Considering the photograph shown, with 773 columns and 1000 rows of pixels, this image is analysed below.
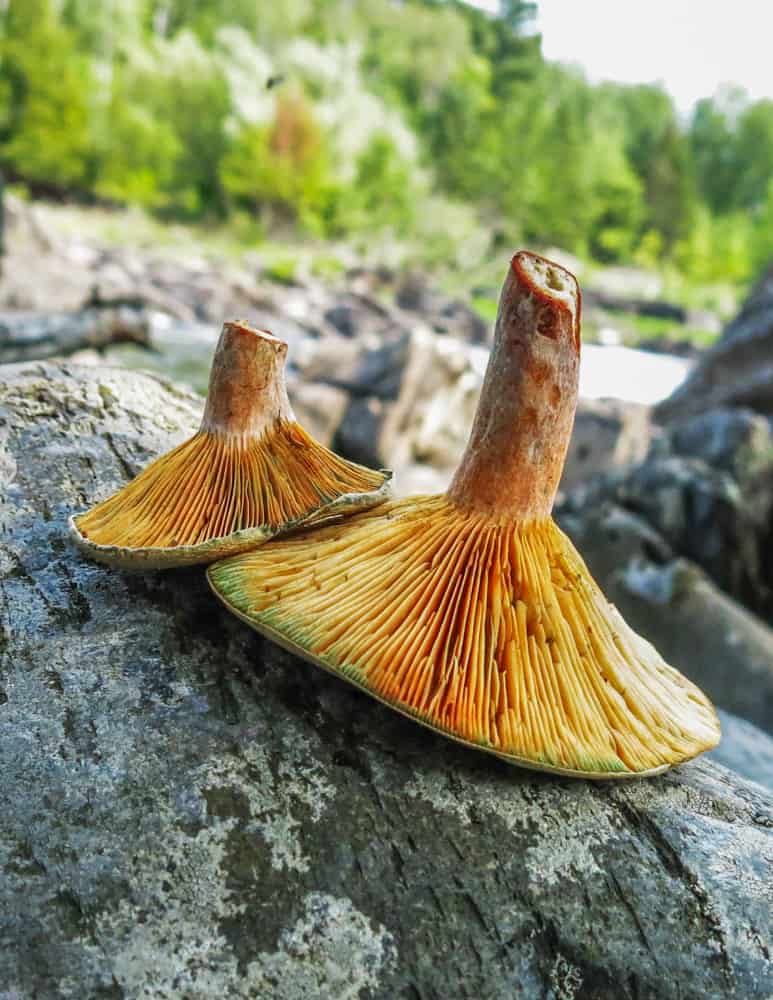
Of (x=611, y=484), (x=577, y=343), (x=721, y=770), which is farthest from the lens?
(x=611, y=484)

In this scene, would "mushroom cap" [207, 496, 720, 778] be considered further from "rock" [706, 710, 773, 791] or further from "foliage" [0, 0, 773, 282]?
"foliage" [0, 0, 773, 282]

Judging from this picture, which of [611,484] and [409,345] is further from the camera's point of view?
[409,345]

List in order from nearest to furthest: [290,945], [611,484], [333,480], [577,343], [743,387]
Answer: [290,945], [577,343], [333,480], [611,484], [743,387]

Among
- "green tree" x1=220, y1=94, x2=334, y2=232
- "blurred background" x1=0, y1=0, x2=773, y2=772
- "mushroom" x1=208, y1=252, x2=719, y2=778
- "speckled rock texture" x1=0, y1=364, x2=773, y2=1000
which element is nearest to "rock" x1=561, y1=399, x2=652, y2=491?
"blurred background" x1=0, y1=0, x2=773, y2=772

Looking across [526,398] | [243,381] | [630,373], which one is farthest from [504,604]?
[630,373]

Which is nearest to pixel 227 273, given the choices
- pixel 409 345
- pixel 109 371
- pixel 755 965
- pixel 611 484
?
pixel 409 345

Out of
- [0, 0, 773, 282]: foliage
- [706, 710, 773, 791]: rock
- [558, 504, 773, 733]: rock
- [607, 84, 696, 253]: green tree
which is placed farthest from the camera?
[607, 84, 696, 253]: green tree

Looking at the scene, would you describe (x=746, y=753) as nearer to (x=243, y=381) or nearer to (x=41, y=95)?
(x=243, y=381)

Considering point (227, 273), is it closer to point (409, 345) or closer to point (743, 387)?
point (409, 345)
